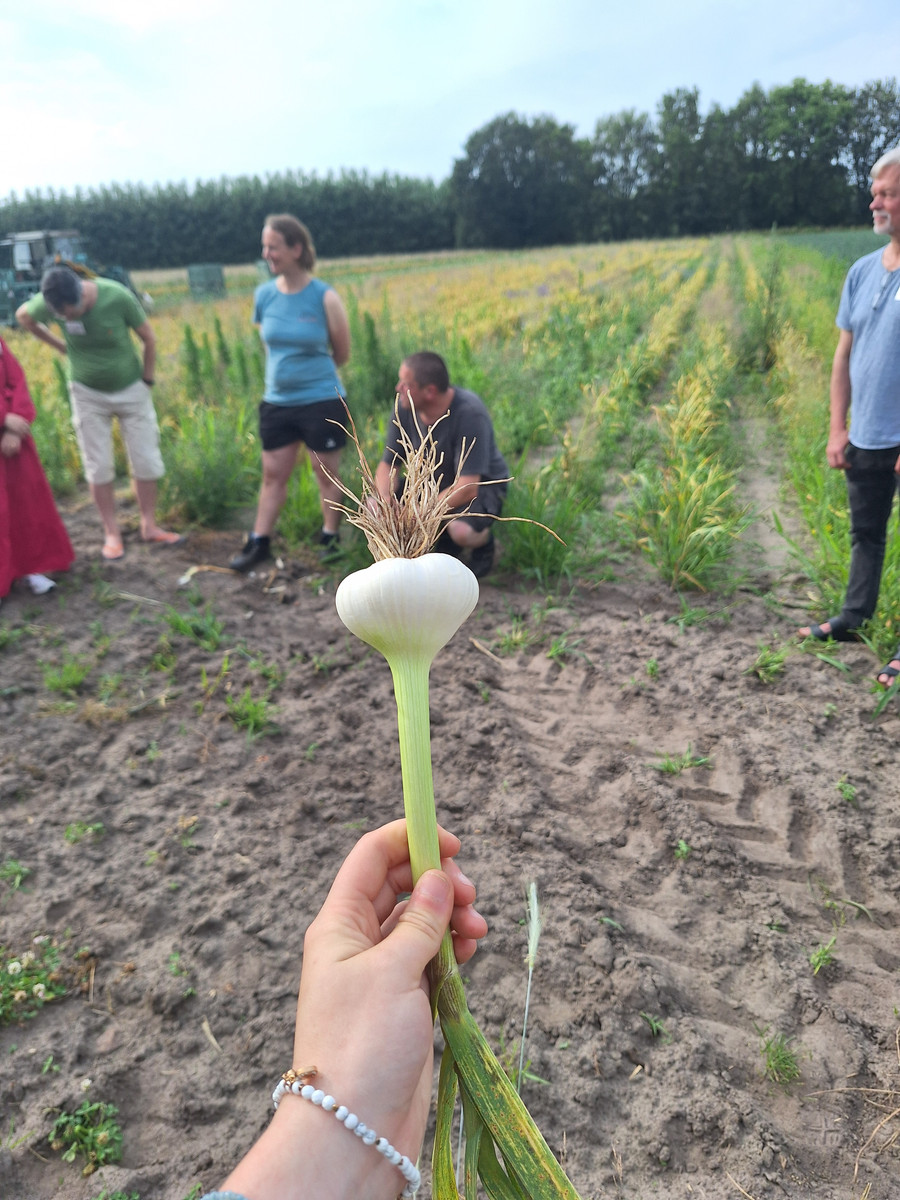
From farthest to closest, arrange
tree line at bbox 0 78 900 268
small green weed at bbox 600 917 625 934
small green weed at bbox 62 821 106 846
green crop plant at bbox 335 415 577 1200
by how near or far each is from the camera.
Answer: tree line at bbox 0 78 900 268
small green weed at bbox 62 821 106 846
small green weed at bbox 600 917 625 934
green crop plant at bbox 335 415 577 1200

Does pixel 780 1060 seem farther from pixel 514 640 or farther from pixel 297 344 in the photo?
pixel 297 344

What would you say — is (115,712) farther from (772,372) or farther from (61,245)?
(61,245)

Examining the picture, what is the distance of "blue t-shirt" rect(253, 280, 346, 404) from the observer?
13.0ft

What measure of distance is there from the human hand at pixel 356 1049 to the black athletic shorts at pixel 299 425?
343 centimetres

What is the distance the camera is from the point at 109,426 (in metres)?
→ 4.34

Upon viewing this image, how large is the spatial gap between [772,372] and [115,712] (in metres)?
6.70

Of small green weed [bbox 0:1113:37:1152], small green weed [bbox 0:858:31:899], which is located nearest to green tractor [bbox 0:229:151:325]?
small green weed [bbox 0:858:31:899]

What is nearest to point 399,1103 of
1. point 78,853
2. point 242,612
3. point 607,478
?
point 78,853

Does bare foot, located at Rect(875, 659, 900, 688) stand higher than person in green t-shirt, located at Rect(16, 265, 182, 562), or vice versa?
person in green t-shirt, located at Rect(16, 265, 182, 562)

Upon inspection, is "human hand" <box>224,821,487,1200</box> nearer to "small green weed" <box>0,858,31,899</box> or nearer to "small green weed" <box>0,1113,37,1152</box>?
"small green weed" <box>0,1113,37,1152</box>

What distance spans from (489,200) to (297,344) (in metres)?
47.8

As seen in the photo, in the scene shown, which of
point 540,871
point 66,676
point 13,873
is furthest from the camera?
point 66,676

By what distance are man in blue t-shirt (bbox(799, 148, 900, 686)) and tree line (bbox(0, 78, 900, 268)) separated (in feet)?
63.5

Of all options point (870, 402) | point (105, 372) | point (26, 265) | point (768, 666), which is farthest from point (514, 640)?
point (26, 265)
